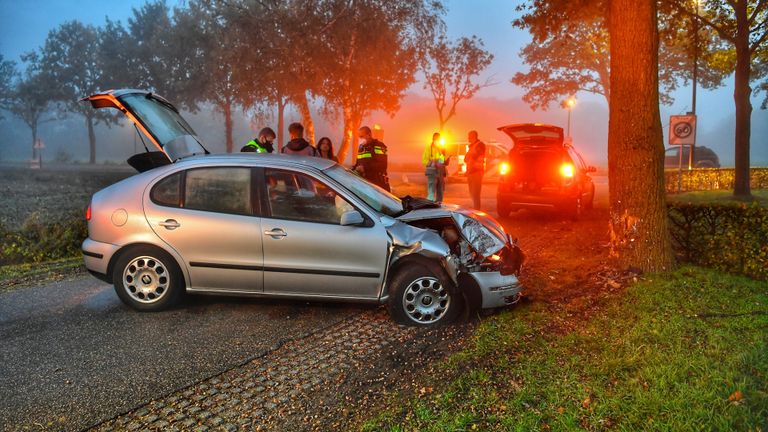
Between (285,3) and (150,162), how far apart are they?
15.8 m

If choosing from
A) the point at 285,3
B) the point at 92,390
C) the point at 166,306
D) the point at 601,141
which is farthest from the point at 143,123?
the point at 601,141

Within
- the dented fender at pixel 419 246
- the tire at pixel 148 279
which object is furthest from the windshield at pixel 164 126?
the dented fender at pixel 419 246

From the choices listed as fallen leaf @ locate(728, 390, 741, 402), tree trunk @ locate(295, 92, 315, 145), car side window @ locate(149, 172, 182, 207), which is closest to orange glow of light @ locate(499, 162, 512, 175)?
car side window @ locate(149, 172, 182, 207)

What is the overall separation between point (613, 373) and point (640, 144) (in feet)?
11.8

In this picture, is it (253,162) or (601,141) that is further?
(601,141)

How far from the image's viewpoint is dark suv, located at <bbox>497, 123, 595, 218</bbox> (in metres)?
11.2

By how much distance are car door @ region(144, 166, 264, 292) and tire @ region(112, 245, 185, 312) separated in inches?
6.9

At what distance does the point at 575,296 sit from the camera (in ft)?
19.6

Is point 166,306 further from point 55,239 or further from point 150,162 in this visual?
point 55,239

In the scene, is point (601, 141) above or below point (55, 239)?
above

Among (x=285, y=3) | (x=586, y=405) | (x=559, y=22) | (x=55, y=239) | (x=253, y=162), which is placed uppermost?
(x=285, y=3)

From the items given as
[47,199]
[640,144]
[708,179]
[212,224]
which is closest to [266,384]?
[212,224]

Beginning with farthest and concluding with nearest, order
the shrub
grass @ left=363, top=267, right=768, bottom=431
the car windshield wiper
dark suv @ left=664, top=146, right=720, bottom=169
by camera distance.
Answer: dark suv @ left=664, top=146, right=720, bottom=169 < the shrub < the car windshield wiper < grass @ left=363, top=267, right=768, bottom=431

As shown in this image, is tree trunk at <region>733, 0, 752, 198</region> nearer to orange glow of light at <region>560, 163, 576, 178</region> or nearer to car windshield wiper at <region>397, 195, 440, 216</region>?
orange glow of light at <region>560, 163, 576, 178</region>
